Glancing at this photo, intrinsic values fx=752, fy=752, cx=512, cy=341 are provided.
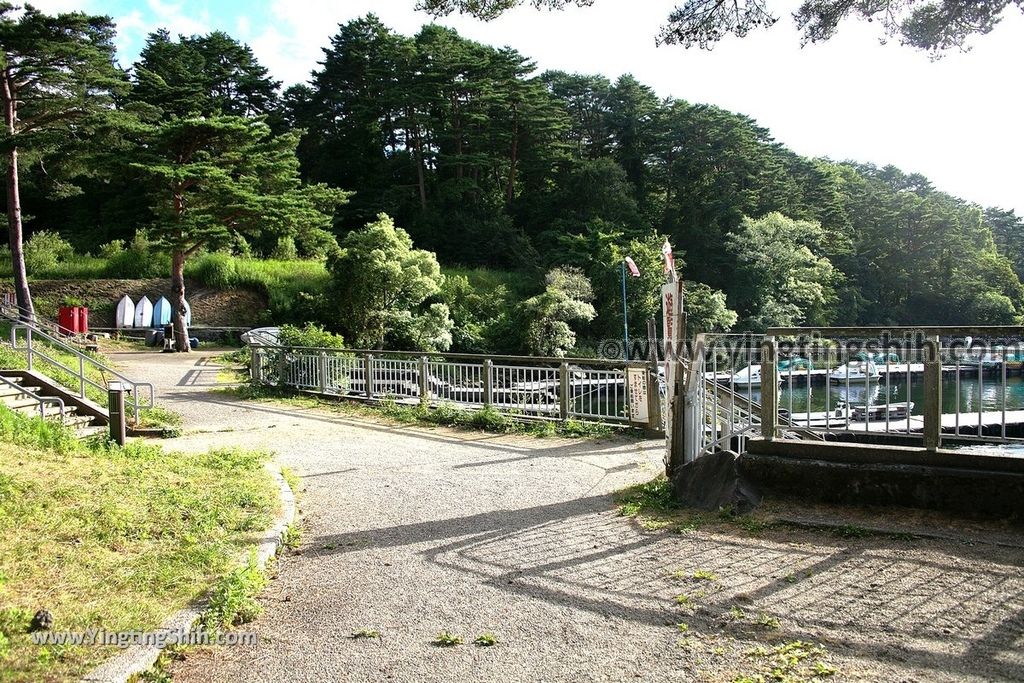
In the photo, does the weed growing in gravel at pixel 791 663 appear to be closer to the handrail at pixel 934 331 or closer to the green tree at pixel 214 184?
the handrail at pixel 934 331

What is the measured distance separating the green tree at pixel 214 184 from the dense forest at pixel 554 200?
103 inches

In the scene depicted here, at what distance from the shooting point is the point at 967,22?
8.60m

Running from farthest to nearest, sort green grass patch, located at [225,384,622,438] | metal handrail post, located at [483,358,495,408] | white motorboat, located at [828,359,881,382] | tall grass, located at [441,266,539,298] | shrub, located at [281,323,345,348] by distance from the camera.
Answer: tall grass, located at [441,266,539,298] → shrub, located at [281,323,345,348] → metal handrail post, located at [483,358,495,408] → green grass patch, located at [225,384,622,438] → white motorboat, located at [828,359,881,382]

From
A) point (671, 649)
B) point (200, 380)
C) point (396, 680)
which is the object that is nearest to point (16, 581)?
point (396, 680)

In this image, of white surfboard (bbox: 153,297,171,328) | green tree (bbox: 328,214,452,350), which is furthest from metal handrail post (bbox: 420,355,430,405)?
white surfboard (bbox: 153,297,171,328)

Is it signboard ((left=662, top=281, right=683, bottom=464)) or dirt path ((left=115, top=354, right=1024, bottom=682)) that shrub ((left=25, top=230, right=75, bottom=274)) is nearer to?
dirt path ((left=115, top=354, right=1024, bottom=682))

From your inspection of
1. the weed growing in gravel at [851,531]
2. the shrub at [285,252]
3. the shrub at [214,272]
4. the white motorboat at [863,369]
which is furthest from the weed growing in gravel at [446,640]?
the shrub at [285,252]

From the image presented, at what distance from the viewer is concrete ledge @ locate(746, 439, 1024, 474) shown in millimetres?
5469

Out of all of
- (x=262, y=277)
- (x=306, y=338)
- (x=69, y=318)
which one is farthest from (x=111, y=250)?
(x=306, y=338)

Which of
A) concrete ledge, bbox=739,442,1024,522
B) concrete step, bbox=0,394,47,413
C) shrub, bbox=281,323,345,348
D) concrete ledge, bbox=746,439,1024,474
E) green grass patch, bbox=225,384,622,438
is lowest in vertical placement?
green grass patch, bbox=225,384,622,438

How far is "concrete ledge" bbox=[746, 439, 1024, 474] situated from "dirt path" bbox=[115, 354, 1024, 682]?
0.73 metres

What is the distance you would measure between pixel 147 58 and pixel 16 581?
4776cm

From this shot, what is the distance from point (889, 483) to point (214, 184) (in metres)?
25.1

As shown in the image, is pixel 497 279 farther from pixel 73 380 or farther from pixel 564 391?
pixel 564 391
